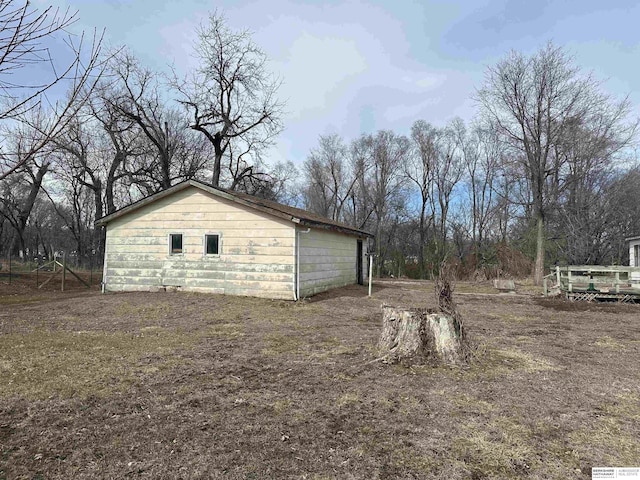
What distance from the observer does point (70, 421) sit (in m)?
3.28

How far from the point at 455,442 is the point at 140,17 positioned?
502 centimetres

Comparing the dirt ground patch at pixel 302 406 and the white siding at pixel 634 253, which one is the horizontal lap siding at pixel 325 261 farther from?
the white siding at pixel 634 253

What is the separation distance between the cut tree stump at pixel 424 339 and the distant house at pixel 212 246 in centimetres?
646

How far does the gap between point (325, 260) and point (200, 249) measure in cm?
437

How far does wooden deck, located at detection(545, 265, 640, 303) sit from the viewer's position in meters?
11.9

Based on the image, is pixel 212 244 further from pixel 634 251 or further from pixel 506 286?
pixel 634 251

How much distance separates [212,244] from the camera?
12320 millimetres

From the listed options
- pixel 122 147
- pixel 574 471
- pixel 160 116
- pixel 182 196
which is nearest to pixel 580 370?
pixel 574 471

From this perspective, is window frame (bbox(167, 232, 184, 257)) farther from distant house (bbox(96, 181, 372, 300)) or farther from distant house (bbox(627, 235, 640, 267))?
distant house (bbox(627, 235, 640, 267))

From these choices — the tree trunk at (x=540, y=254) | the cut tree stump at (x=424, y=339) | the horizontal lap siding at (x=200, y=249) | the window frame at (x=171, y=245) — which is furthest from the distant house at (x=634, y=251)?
the window frame at (x=171, y=245)

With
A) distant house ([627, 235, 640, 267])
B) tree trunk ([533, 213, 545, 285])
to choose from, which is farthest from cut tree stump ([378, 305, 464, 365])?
distant house ([627, 235, 640, 267])

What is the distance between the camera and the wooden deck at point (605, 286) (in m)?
11.9

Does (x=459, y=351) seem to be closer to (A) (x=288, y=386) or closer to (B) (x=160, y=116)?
(A) (x=288, y=386)

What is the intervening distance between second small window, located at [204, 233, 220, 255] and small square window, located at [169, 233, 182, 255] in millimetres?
960
